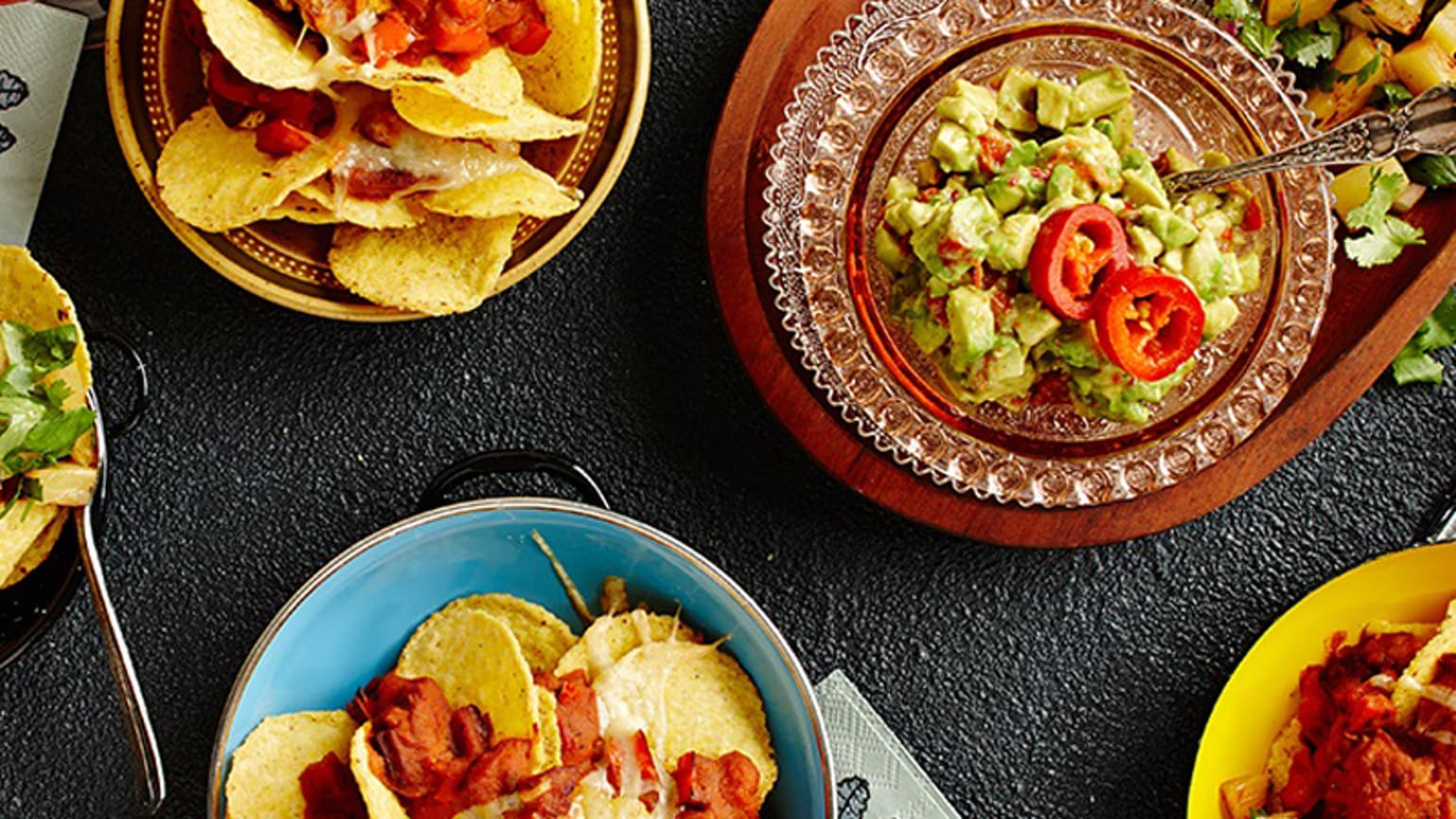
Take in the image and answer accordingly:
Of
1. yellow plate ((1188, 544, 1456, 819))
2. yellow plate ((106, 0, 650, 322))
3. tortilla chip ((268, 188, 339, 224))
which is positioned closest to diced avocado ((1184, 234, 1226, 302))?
yellow plate ((1188, 544, 1456, 819))

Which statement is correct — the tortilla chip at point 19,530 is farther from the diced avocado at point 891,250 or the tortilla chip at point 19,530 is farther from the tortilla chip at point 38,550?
the diced avocado at point 891,250

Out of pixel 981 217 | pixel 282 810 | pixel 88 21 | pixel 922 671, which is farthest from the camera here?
pixel 922 671

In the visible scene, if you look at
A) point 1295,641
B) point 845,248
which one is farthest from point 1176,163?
point 1295,641

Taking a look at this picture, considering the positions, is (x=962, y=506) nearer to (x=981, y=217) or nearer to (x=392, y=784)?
(x=981, y=217)

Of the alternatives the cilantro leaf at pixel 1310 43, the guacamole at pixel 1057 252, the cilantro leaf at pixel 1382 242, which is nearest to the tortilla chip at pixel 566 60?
the guacamole at pixel 1057 252

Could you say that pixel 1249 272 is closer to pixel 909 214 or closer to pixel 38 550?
pixel 909 214

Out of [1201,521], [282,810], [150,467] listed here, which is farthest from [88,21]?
[1201,521]
